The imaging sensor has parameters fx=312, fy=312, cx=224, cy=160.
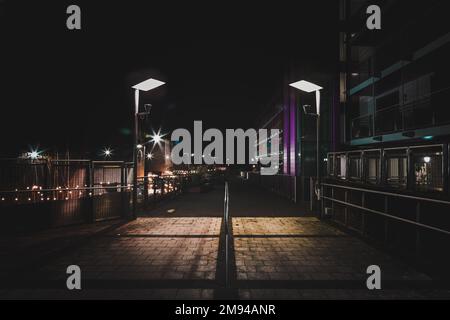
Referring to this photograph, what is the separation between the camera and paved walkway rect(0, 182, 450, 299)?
4.54 meters

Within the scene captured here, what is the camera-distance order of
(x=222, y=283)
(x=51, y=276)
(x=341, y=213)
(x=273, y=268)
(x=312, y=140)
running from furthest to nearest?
(x=312, y=140) < (x=341, y=213) < (x=273, y=268) < (x=51, y=276) < (x=222, y=283)

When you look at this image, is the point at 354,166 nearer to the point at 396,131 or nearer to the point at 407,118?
the point at 396,131

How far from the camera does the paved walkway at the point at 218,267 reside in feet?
14.9

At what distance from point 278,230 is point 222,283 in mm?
4286

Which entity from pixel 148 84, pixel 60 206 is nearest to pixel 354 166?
pixel 148 84

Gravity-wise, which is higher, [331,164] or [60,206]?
[331,164]

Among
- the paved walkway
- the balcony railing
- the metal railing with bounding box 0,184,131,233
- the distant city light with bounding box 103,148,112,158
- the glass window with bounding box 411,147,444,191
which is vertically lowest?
the paved walkway

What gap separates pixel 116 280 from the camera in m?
5.02

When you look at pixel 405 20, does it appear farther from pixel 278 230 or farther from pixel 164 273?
pixel 164 273

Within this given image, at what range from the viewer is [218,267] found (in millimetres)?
5645

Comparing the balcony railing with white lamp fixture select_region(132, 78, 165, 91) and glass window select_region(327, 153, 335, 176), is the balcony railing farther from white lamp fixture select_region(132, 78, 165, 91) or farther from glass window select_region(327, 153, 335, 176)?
white lamp fixture select_region(132, 78, 165, 91)

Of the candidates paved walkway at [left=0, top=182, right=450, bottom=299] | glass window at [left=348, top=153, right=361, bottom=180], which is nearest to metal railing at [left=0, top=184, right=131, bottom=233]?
paved walkway at [left=0, top=182, right=450, bottom=299]

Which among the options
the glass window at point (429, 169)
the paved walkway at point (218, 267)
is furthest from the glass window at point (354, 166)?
the glass window at point (429, 169)
